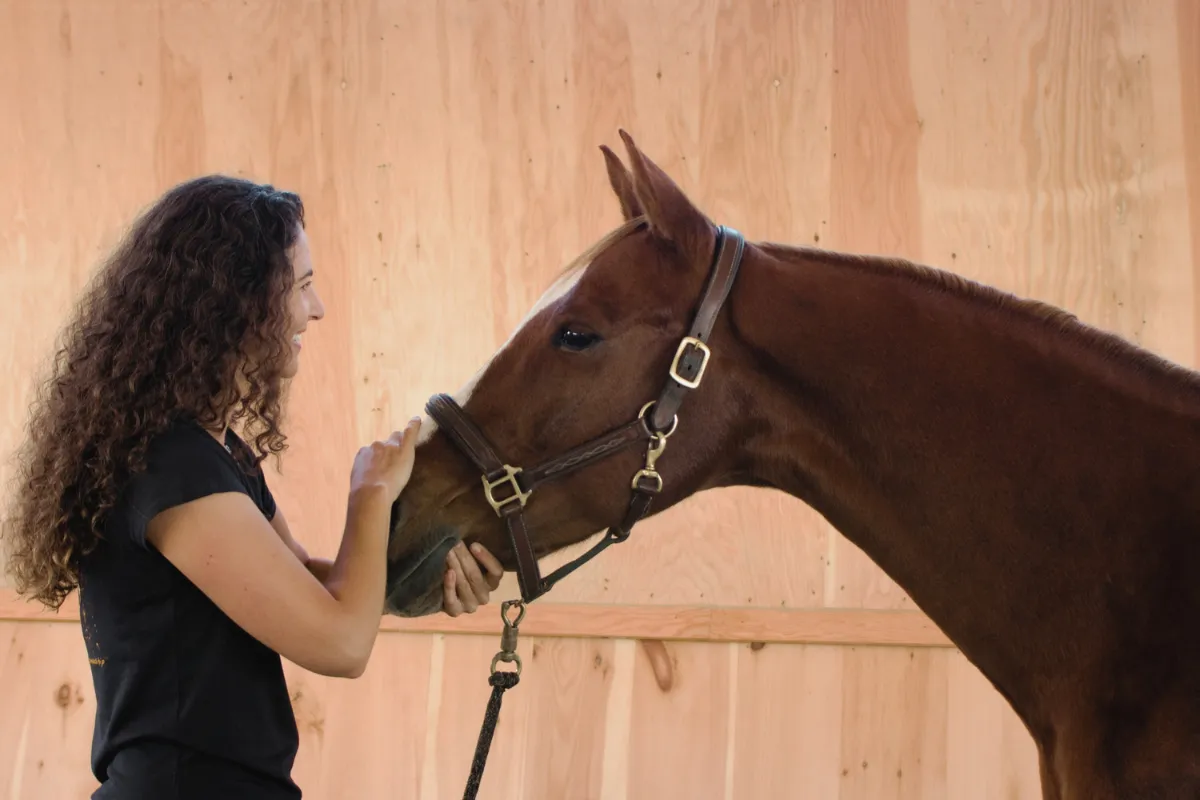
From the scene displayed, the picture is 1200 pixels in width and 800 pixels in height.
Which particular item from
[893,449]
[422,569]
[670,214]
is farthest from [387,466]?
[893,449]

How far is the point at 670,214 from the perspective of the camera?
4.20ft

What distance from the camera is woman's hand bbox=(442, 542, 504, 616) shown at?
4.26ft

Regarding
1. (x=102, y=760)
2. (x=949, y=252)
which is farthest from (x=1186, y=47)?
(x=102, y=760)

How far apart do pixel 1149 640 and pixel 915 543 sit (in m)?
0.26

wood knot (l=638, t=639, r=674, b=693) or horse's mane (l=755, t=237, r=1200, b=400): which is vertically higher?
horse's mane (l=755, t=237, r=1200, b=400)

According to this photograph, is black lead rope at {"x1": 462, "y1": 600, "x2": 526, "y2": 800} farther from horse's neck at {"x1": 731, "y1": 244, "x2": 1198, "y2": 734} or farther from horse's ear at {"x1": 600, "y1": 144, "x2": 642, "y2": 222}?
horse's ear at {"x1": 600, "y1": 144, "x2": 642, "y2": 222}

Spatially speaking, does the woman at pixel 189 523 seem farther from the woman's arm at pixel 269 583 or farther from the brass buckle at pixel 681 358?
the brass buckle at pixel 681 358

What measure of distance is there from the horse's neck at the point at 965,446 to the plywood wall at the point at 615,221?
1.24 metres


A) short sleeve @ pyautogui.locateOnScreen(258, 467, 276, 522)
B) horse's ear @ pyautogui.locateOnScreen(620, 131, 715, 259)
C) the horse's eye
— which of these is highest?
horse's ear @ pyautogui.locateOnScreen(620, 131, 715, 259)

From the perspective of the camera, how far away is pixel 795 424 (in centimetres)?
127

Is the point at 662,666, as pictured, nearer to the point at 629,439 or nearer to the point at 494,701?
the point at 494,701

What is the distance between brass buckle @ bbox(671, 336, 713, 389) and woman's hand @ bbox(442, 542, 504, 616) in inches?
13.5

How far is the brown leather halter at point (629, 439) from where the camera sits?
1.25 m

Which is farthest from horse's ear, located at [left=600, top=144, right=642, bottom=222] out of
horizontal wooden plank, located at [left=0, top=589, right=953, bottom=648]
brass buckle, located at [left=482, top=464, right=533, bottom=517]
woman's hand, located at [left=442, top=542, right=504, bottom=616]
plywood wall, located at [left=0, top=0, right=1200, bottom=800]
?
horizontal wooden plank, located at [left=0, top=589, right=953, bottom=648]
